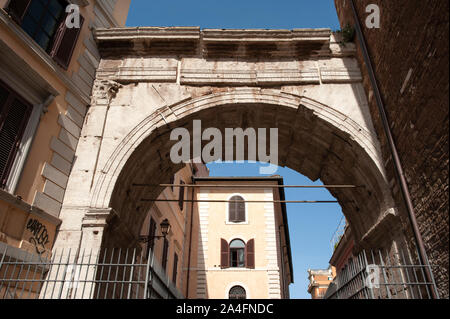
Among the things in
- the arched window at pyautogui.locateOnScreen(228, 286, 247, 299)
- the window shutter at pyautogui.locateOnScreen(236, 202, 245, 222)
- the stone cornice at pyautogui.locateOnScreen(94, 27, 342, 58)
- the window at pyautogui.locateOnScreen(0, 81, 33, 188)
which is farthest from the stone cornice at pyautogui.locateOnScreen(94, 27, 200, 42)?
the arched window at pyautogui.locateOnScreen(228, 286, 247, 299)

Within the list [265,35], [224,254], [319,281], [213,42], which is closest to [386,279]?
[265,35]

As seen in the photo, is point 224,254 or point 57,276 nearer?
point 57,276

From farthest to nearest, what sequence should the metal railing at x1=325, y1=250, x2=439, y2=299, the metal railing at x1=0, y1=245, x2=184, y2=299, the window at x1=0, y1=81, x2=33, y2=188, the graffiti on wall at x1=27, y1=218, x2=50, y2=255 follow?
the graffiti on wall at x1=27, y1=218, x2=50, y2=255 → the window at x1=0, y1=81, x2=33, y2=188 → the metal railing at x1=325, y1=250, x2=439, y2=299 → the metal railing at x1=0, y1=245, x2=184, y2=299

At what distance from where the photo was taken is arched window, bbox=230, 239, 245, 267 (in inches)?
719

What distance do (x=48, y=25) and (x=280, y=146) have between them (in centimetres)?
546

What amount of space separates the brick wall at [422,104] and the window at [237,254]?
12.9 m

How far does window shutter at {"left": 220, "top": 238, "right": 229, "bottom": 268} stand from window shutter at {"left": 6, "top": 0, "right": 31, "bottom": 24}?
48.7 feet

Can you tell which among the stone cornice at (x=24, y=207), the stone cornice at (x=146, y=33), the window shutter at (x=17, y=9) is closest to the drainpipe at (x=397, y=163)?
the stone cornice at (x=146, y=33)

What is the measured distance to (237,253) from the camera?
60.7 ft

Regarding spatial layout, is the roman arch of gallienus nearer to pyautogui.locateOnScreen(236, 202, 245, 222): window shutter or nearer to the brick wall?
the brick wall

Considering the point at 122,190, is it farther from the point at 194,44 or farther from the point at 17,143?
the point at 194,44

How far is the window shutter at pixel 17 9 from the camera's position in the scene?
5.45 meters

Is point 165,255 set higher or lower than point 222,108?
lower

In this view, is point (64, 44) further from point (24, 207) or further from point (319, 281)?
point (319, 281)
